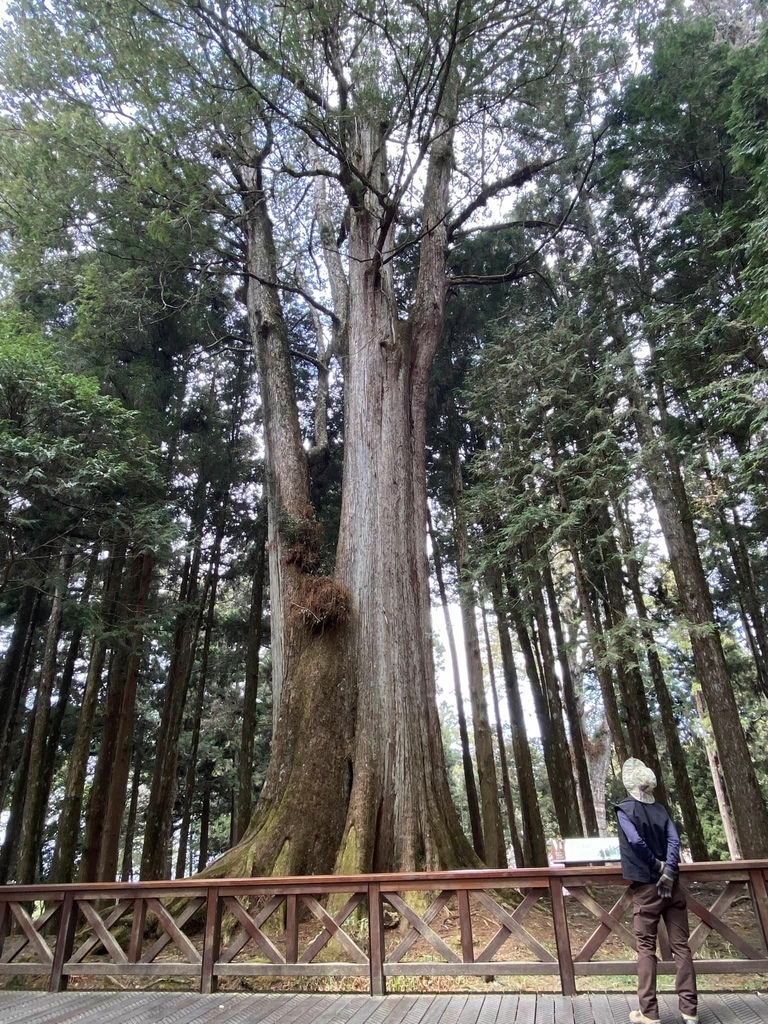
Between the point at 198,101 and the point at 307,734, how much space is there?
664 cm

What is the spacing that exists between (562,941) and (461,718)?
9.82 m

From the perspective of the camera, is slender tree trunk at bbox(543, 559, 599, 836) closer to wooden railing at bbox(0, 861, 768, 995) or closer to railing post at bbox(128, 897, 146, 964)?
wooden railing at bbox(0, 861, 768, 995)

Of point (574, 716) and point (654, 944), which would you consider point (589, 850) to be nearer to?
point (654, 944)

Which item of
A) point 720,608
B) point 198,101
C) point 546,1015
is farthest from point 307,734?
point 720,608

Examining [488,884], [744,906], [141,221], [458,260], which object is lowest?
[744,906]

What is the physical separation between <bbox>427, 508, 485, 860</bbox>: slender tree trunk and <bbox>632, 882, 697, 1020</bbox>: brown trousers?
9318 millimetres

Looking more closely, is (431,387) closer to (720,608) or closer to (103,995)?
(720,608)

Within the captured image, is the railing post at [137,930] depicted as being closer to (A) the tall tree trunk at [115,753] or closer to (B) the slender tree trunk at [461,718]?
(A) the tall tree trunk at [115,753]

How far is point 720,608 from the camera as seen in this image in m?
11.5

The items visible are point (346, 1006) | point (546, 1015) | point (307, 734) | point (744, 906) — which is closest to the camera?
point (546, 1015)

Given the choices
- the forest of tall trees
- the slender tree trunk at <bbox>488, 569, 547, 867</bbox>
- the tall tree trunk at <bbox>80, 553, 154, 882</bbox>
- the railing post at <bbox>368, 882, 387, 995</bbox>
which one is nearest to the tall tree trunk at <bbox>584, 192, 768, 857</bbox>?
the forest of tall trees

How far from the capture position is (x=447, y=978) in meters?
A: 3.67

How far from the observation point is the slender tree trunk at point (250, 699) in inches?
408

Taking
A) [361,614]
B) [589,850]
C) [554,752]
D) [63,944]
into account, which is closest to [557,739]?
[554,752]
